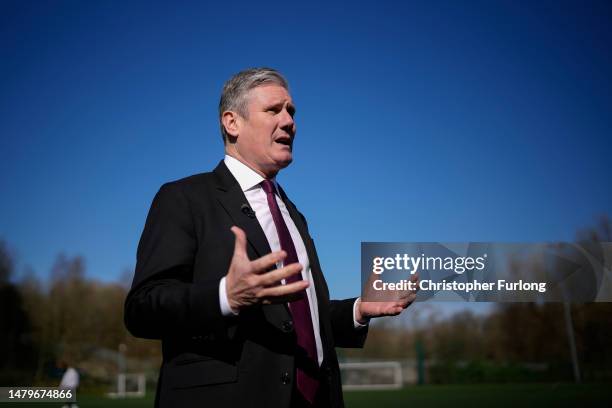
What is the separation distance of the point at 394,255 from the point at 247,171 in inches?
33.7

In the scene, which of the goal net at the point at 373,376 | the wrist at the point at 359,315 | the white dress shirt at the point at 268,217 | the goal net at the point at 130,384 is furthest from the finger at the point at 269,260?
the goal net at the point at 373,376

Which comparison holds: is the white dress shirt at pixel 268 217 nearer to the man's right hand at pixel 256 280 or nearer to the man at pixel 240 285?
the man at pixel 240 285

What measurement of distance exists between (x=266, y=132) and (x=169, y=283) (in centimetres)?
96

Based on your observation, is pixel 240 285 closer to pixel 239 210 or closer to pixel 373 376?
pixel 239 210

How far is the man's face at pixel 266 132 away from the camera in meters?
2.92

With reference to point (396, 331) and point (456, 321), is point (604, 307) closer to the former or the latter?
point (456, 321)

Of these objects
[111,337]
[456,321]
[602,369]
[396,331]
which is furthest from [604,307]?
[111,337]

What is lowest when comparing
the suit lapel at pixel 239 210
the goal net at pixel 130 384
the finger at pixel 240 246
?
the finger at pixel 240 246

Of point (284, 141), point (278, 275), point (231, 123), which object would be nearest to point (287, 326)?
point (278, 275)

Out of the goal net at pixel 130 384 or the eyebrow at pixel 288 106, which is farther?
the goal net at pixel 130 384

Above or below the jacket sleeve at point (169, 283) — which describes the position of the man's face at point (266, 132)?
above

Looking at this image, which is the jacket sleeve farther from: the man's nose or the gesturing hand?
the gesturing hand

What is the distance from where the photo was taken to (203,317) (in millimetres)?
2197

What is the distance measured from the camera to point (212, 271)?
2.48 metres
